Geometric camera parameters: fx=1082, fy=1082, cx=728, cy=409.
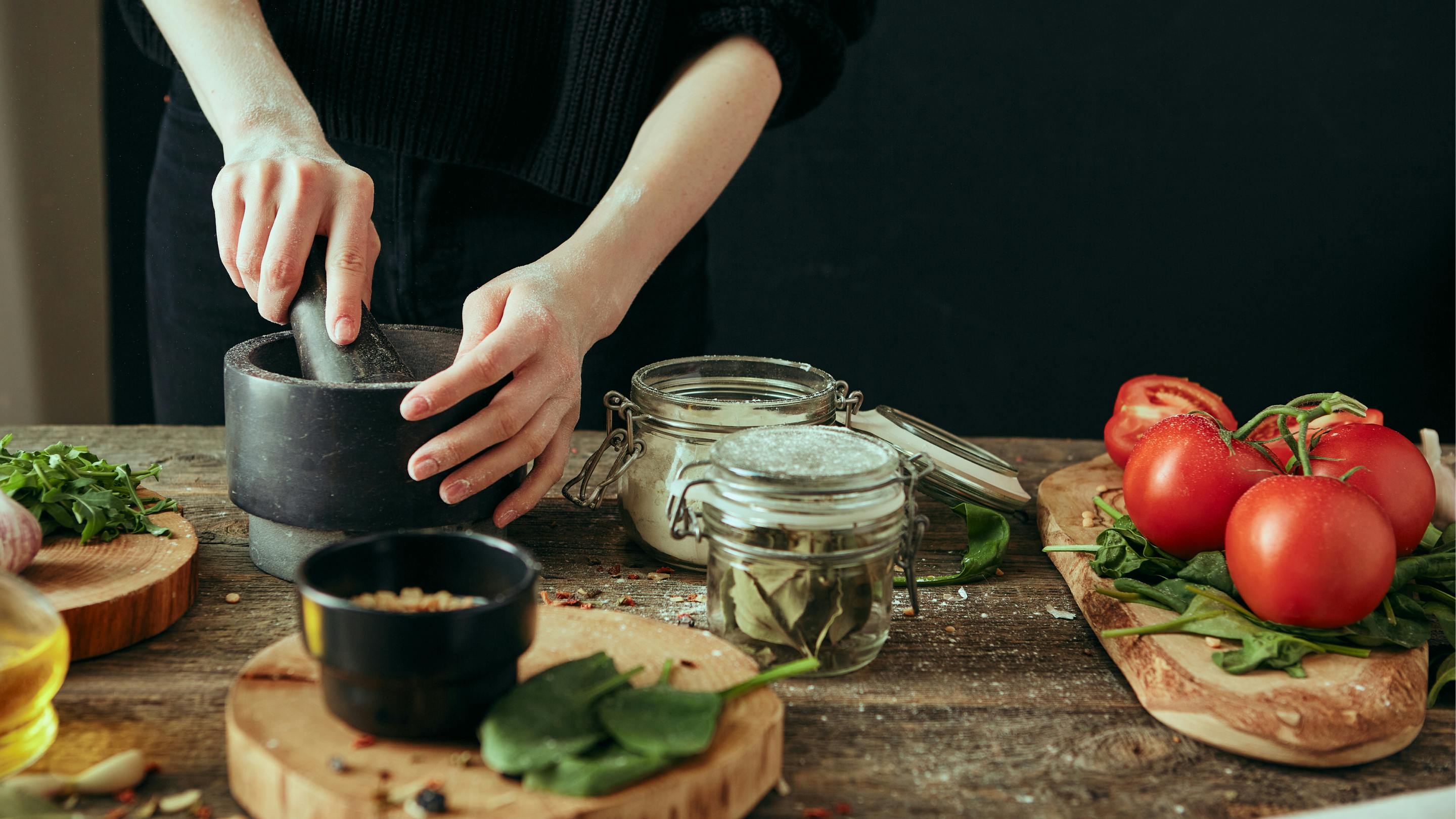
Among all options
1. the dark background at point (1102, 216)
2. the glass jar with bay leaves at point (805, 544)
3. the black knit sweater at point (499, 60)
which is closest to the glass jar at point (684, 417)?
the glass jar with bay leaves at point (805, 544)

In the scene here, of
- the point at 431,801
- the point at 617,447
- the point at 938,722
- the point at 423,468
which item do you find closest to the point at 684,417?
the point at 617,447

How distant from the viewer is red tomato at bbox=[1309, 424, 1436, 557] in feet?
3.27

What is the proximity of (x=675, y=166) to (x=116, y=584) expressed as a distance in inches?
29.3

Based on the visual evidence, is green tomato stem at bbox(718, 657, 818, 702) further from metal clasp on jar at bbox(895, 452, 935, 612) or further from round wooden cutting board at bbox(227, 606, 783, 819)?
metal clasp on jar at bbox(895, 452, 935, 612)

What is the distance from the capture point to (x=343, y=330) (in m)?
1.00

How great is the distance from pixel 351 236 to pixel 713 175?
46 cm

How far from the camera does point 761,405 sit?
1037mm

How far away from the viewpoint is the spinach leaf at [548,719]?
660 millimetres

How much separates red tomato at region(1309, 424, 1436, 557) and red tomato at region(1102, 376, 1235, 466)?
10.7 inches

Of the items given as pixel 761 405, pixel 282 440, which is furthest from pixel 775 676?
pixel 282 440


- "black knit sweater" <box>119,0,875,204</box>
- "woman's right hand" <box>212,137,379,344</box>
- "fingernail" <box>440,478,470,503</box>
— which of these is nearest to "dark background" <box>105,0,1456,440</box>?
"black knit sweater" <box>119,0,875,204</box>

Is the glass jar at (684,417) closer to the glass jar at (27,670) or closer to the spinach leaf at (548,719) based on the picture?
the spinach leaf at (548,719)

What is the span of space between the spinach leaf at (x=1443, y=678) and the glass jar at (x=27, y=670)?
1.03 metres

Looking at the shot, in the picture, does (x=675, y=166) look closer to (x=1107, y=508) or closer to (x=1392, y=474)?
(x=1107, y=508)
